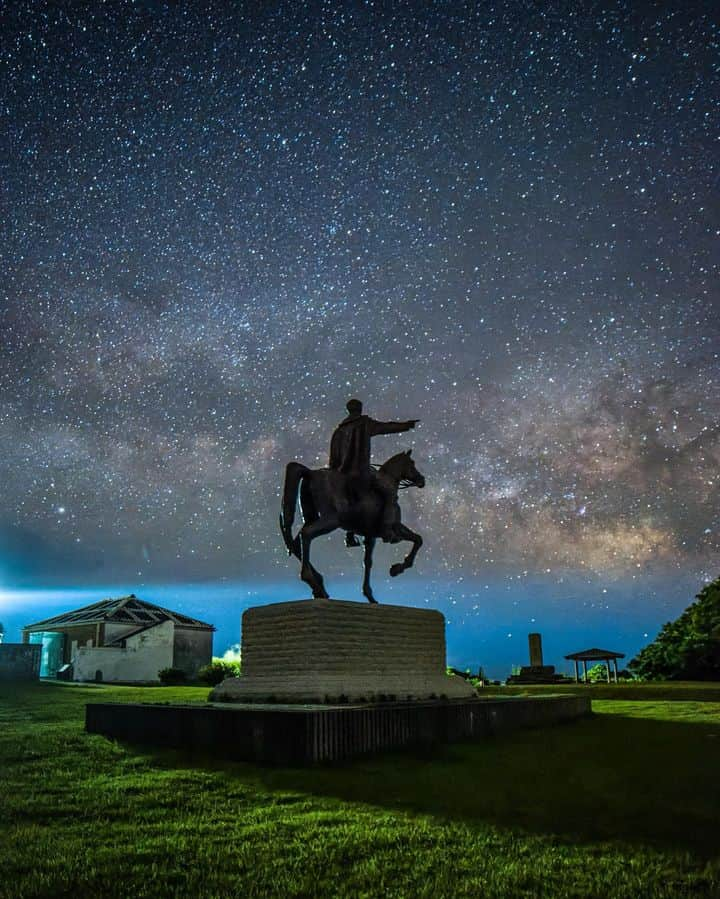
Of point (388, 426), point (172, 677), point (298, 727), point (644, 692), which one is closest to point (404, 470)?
point (388, 426)

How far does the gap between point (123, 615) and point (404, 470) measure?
40.2 meters

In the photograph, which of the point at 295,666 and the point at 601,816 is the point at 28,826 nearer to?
the point at 601,816

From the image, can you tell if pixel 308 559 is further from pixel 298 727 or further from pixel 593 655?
pixel 593 655

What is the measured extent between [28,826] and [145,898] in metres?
2.13

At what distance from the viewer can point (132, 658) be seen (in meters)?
45.1

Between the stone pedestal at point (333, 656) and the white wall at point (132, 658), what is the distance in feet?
114

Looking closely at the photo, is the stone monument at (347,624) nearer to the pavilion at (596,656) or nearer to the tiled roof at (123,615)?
the pavilion at (596,656)

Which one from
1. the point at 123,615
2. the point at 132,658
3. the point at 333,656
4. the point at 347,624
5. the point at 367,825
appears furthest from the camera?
the point at 123,615

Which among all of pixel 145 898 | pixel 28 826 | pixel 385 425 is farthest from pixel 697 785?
pixel 385 425

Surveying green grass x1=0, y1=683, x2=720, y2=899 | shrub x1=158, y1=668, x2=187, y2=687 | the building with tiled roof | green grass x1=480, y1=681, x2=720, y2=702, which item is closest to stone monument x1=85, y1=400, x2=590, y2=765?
green grass x1=0, y1=683, x2=720, y2=899

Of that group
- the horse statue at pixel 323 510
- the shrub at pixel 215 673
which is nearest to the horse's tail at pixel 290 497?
the horse statue at pixel 323 510

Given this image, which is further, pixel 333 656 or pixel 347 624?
pixel 347 624

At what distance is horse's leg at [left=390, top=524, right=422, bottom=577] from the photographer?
14938mm

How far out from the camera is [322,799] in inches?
243
